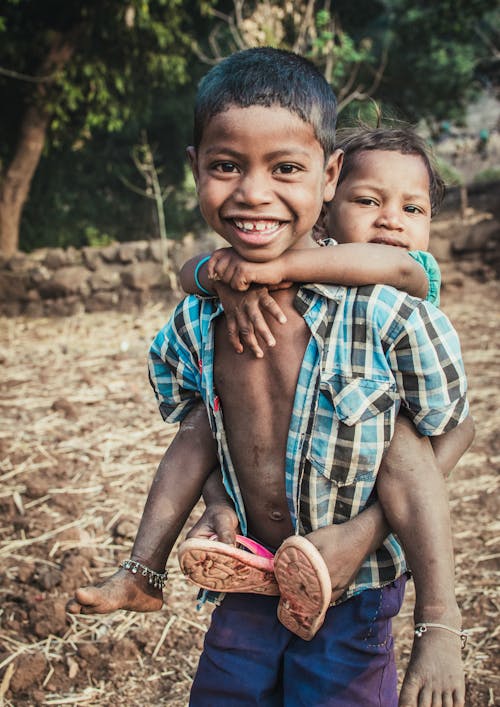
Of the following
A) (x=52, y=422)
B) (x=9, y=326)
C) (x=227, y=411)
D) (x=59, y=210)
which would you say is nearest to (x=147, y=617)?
(x=227, y=411)

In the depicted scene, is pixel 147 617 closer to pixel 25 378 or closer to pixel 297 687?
pixel 297 687

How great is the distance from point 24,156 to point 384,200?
31.0 ft

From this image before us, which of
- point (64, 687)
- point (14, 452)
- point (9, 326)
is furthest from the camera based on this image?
point (9, 326)

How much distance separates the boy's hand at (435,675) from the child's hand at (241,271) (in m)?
Answer: 0.79

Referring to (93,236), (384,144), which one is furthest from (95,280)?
(384,144)

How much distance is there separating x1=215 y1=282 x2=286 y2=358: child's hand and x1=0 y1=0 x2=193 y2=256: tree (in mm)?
8410

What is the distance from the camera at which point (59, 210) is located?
14.7m

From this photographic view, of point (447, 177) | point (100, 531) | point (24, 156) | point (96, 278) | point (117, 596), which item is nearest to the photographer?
point (117, 596)

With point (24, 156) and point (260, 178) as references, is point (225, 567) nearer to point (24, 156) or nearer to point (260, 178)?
point (260, 178)

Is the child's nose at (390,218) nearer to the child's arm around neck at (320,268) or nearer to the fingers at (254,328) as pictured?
the child's arm around neck at (320,268)

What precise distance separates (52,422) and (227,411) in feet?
11.5

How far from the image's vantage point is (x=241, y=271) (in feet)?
4.89

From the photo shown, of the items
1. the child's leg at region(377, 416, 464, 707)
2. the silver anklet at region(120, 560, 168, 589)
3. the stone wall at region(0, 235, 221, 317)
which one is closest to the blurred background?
the stone wall at region(0, 235, 221, 317)

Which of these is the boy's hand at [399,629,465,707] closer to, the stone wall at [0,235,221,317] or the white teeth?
the white teeth
